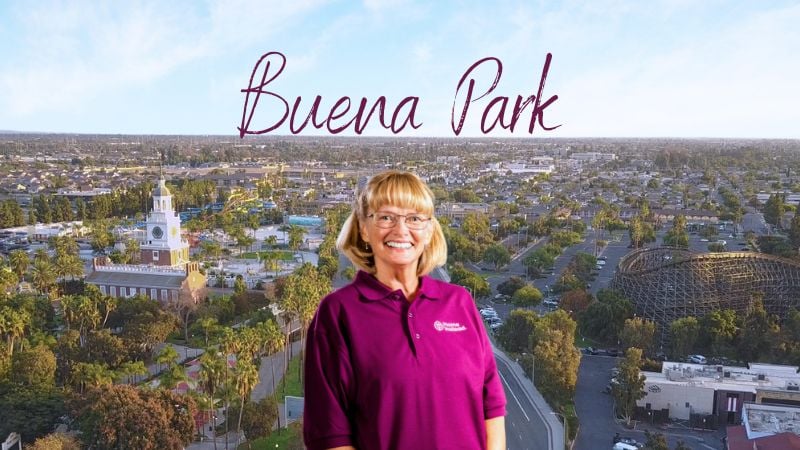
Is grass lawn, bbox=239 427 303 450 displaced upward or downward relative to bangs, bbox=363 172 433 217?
downward

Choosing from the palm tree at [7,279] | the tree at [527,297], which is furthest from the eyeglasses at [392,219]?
the palm tree at [7,279]

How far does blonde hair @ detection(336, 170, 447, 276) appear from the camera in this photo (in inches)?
114

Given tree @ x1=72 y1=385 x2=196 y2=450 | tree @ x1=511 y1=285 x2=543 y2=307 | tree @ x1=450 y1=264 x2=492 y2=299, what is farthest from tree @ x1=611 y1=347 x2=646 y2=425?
tree @ x1=450 y1=264 x2=492 y2=299

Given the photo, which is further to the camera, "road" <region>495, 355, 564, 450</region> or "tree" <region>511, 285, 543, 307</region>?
"tree" <region>511, 285, 543, 307</region>

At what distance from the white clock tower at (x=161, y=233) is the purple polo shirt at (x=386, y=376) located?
3283 cm

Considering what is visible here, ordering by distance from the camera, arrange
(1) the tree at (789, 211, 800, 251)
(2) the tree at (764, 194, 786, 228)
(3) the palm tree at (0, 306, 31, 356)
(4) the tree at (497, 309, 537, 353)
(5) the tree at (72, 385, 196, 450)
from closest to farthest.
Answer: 1. (5) the tree at (72, 385, 196, 450)
2. (3) the palm tree at (0, 306, 31, 356)
3. (4) the tree at (497, 309, 537, 353)
4. (1) the tree at (789, 211, 800, 251)
5. (2) the tree at (764, 194, 786, 228)

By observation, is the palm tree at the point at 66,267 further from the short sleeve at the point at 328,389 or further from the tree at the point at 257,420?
the short sleeve at the point at 328,389

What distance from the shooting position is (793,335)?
86.0 feet

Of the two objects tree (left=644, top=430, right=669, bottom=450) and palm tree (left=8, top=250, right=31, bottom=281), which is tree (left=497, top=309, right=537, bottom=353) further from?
palm tree (left=8, top=250, right=31, bottom=281)

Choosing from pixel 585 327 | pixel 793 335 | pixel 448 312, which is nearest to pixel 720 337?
pixel 793 335

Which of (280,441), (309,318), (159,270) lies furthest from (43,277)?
(280,441)

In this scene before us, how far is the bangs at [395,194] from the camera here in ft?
9.50

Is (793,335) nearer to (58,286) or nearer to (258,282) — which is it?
(258,282)

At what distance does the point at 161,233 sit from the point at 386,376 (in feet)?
110
